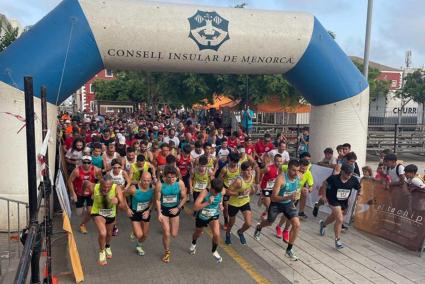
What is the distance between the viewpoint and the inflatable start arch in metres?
7.69

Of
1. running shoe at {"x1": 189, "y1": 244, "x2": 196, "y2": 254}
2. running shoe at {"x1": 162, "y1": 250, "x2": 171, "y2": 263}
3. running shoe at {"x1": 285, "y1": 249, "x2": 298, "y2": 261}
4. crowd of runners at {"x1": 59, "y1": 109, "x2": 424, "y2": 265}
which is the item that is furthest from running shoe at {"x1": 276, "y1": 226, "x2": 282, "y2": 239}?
running shoe at {"x1": 162, "y1": 250, "x2": 171, "y2": 263}

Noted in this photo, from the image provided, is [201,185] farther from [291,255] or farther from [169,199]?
[291,255]

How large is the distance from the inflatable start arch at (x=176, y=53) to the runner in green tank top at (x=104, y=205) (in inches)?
89.1

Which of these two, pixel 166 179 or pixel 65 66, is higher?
pixel 65 66

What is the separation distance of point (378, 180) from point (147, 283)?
479 cm

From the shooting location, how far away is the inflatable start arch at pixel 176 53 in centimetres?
769

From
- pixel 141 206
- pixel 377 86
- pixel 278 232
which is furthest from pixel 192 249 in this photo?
pixel 377 86

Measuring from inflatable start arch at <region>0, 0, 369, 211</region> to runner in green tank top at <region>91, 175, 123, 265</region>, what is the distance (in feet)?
7.42

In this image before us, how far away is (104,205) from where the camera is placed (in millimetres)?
6309

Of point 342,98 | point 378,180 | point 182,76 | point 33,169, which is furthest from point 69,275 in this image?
point 182,76

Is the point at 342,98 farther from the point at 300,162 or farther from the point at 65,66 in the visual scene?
the point at 65,66

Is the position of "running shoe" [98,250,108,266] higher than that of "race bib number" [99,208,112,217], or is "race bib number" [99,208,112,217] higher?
"race bib number" [99,208,112,217]

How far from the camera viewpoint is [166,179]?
642 cm

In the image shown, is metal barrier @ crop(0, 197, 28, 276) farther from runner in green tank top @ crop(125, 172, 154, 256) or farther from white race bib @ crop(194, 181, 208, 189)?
white race bib @ crop(194, 181, 208, 189)
